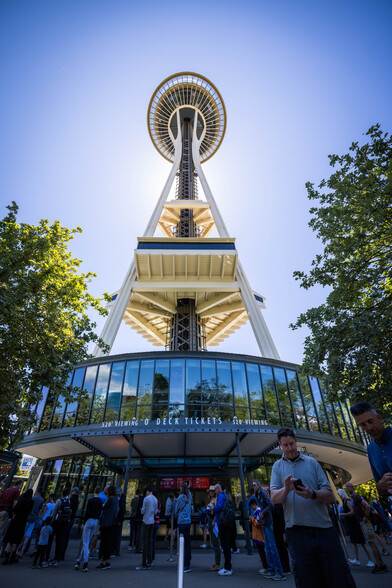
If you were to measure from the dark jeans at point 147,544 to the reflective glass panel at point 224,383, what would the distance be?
10.8 meters

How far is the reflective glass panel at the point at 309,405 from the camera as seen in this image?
66.7ft

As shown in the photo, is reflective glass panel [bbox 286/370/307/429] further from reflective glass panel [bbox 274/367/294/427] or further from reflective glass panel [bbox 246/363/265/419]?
reflective glass panel [bbox 246/363/265/419]

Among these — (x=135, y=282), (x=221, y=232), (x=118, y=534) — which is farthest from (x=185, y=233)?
(x=118, y=534)

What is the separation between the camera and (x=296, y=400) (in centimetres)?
2061

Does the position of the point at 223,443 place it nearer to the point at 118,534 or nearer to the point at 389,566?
the point at 118,534

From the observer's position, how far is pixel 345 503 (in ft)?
27.6

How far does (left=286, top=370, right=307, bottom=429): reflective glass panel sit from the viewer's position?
783 inches

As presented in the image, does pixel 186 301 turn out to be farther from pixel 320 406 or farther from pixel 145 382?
pixel 320 406

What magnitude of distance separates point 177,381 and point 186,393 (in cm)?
87

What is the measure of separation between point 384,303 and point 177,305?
2700 centimetres

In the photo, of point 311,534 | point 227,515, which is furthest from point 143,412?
point 311,534

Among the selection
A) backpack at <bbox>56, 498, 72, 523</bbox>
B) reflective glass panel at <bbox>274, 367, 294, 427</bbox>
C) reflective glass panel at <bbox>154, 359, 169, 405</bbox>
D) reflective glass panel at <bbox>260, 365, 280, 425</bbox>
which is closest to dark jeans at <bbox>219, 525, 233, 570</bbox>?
backpack at <bbox>56, 498, 72, 523</bbox>

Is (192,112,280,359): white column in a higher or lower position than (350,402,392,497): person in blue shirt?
higher

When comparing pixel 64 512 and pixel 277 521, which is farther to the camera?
pixel 64 512
